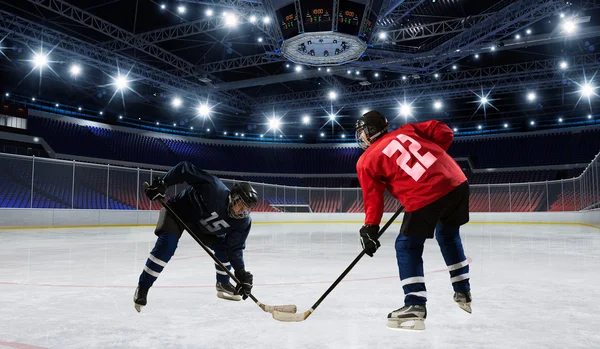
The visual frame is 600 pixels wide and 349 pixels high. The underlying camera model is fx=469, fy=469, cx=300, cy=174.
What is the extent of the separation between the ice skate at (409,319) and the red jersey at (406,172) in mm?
494

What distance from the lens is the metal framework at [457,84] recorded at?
19.3 metres

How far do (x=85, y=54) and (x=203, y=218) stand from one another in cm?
1612

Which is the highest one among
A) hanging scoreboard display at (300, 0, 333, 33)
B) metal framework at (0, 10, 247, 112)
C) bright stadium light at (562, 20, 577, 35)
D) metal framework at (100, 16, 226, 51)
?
metal framework at (100, 16, 226, 51)

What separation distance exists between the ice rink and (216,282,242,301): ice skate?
0.08 metres

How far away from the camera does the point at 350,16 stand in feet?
39.3

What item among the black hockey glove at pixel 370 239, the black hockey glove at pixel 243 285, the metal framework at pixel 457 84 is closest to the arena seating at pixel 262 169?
the metal framework at pixel 457 84

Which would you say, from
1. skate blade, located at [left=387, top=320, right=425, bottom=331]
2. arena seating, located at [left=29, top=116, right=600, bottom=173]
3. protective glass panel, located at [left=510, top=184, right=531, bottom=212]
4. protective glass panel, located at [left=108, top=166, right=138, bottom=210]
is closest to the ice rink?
skate blade, located at [left=387, top=320, right=425, bottom=331]

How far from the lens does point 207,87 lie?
22516 mm

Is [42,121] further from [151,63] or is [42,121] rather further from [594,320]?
[594,320]

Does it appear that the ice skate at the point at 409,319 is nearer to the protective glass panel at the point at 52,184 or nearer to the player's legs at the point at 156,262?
the player's legs at the point at 156,262

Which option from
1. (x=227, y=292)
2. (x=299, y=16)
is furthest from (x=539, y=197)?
(x=227, y=292)

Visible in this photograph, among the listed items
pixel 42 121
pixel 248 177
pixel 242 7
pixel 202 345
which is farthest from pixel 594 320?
pixel 248 177

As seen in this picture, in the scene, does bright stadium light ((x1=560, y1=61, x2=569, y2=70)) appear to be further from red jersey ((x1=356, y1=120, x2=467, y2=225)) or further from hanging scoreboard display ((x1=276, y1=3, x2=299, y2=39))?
red jersey ((x1=356, y1=120, x2=467, y2=225))

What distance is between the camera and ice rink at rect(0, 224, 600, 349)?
224 cm
